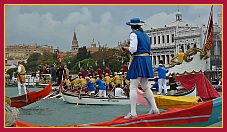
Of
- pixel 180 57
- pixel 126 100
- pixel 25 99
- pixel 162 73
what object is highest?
pixel 180 57

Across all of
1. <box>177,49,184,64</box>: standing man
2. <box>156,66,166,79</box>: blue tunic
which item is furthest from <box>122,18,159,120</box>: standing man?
<box>156,66,166,79</box>: blue tunic

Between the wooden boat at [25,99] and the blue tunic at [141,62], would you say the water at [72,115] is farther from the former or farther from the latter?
the blue tunic at [141,62]

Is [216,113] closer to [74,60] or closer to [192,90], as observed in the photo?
[192,90]

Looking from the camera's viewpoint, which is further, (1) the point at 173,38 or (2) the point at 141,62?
(1) the point at 173,38

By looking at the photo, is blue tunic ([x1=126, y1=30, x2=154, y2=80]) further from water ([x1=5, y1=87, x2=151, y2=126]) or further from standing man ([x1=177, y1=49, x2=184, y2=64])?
standing man ([x1=177, y1=49, x2=184, y2=64])

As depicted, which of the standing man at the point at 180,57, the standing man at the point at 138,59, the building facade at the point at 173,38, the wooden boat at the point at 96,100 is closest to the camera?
the standing man at the point at 138,59

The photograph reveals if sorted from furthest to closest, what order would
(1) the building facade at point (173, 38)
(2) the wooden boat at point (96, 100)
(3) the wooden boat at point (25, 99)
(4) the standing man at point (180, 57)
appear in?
(1) the building facade at point (173, 38) < (2) the wooden boat at point (96, 100) < (4) the standing man at point (180, 57) < (3) the wooden boat at point (25, 99)

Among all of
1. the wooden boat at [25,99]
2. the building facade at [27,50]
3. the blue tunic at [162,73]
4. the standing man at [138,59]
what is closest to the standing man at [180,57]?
the blue tunic at [162,73]

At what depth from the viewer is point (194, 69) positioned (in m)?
8.19

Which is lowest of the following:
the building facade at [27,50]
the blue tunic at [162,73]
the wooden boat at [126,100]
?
the wooden boat at [126,100]

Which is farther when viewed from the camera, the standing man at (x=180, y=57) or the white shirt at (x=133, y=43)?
the standing man at (x=180, y=57)

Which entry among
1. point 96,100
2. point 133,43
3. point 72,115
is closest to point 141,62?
point 133,43

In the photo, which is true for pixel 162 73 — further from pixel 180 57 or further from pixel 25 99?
pixel 25 99

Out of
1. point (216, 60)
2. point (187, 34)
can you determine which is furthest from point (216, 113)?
point (187, 34)
